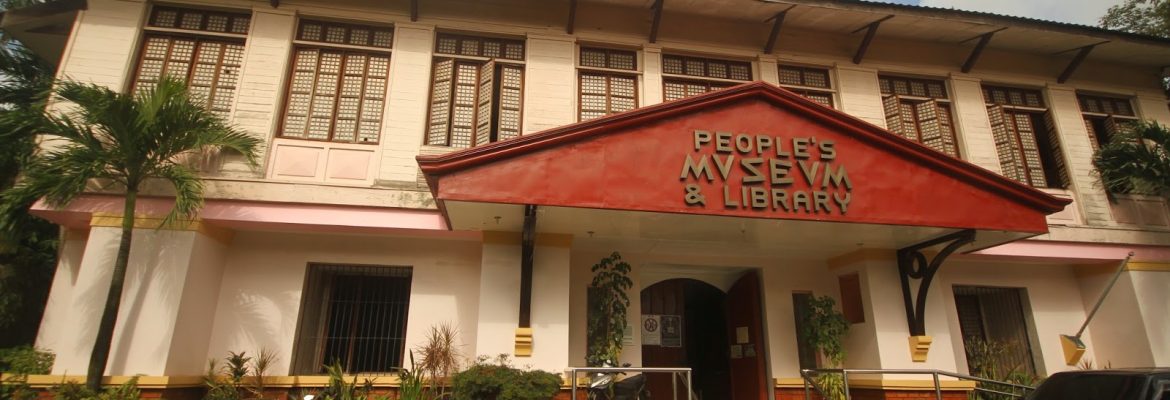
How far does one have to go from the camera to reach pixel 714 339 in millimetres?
11727

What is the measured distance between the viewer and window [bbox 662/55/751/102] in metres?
10.9

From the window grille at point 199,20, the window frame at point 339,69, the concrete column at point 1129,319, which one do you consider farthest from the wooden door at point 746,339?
the window grille at point 199,20

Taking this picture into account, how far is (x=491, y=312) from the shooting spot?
8453 mm

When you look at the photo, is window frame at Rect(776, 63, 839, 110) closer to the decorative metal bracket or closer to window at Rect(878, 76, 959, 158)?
window at Rect(878, 76, 959, 158)

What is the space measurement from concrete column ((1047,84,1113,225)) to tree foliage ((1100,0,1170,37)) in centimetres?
444

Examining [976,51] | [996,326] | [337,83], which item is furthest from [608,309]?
[976,51]

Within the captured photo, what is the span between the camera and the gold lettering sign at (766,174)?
7609 millimetres

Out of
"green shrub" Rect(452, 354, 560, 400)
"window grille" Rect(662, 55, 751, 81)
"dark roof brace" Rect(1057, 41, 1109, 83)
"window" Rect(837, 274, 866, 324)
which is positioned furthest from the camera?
"dark roof brace" Rect(1057, 41, 1109, 83)

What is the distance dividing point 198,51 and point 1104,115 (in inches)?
634

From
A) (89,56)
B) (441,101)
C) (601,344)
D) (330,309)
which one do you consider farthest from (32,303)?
(601,344)

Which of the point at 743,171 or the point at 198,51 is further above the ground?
the point at 198,51

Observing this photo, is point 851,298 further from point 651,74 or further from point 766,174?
point 651,74

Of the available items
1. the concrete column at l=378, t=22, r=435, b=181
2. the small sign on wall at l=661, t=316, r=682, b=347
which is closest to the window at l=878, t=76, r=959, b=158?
the small sign on wall at l=661, t=316, r=682, b=347

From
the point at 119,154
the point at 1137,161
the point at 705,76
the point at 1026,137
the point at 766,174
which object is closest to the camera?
the point at 119,154
